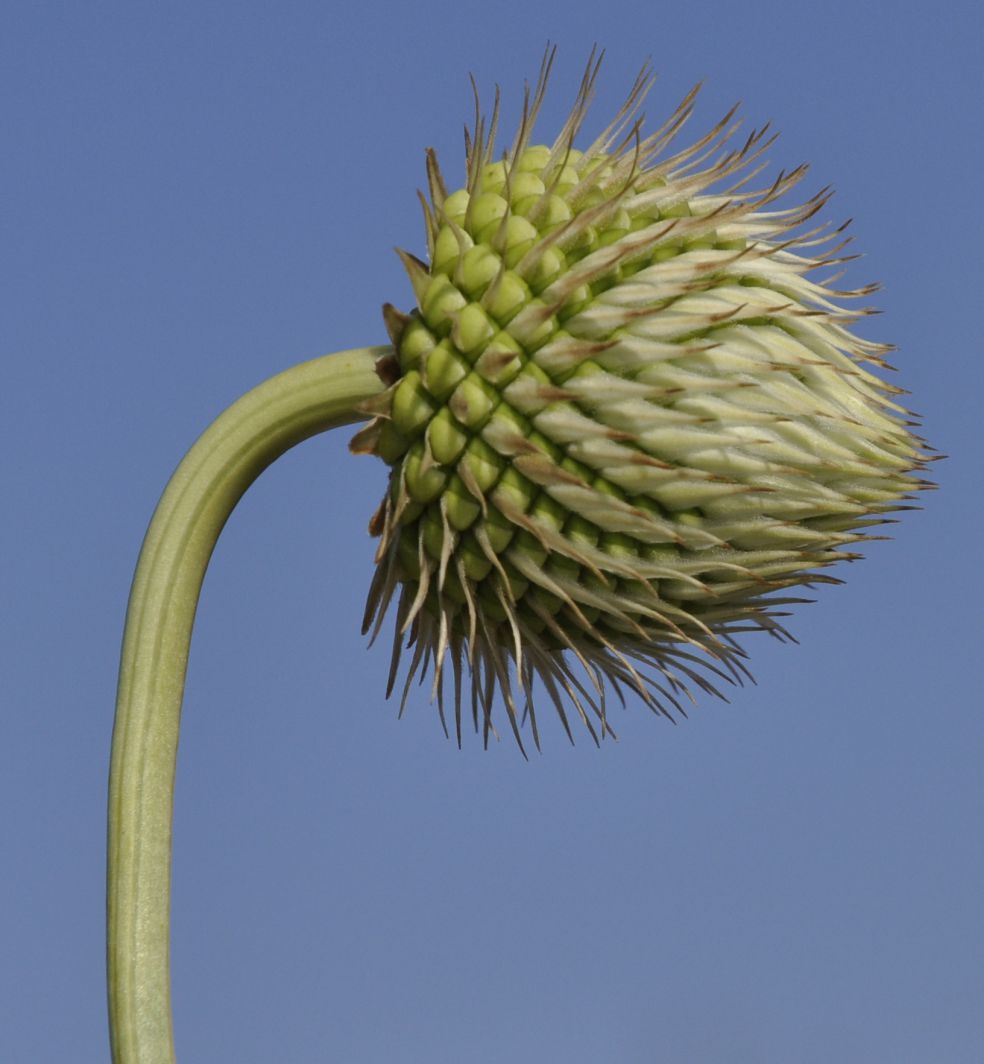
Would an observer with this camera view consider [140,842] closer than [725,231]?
Yes

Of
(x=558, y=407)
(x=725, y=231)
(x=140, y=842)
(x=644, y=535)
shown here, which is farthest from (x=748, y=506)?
(x=140, y=842)

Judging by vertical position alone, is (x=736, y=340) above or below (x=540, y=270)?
below

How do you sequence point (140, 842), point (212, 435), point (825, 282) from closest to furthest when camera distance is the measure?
1. point (140, 842)
2. point (212, 435)
3. point (825, 282)

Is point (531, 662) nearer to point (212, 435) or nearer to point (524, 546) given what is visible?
point (524, 546)

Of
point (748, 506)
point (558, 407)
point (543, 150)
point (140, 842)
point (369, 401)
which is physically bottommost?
point (140, 842)
